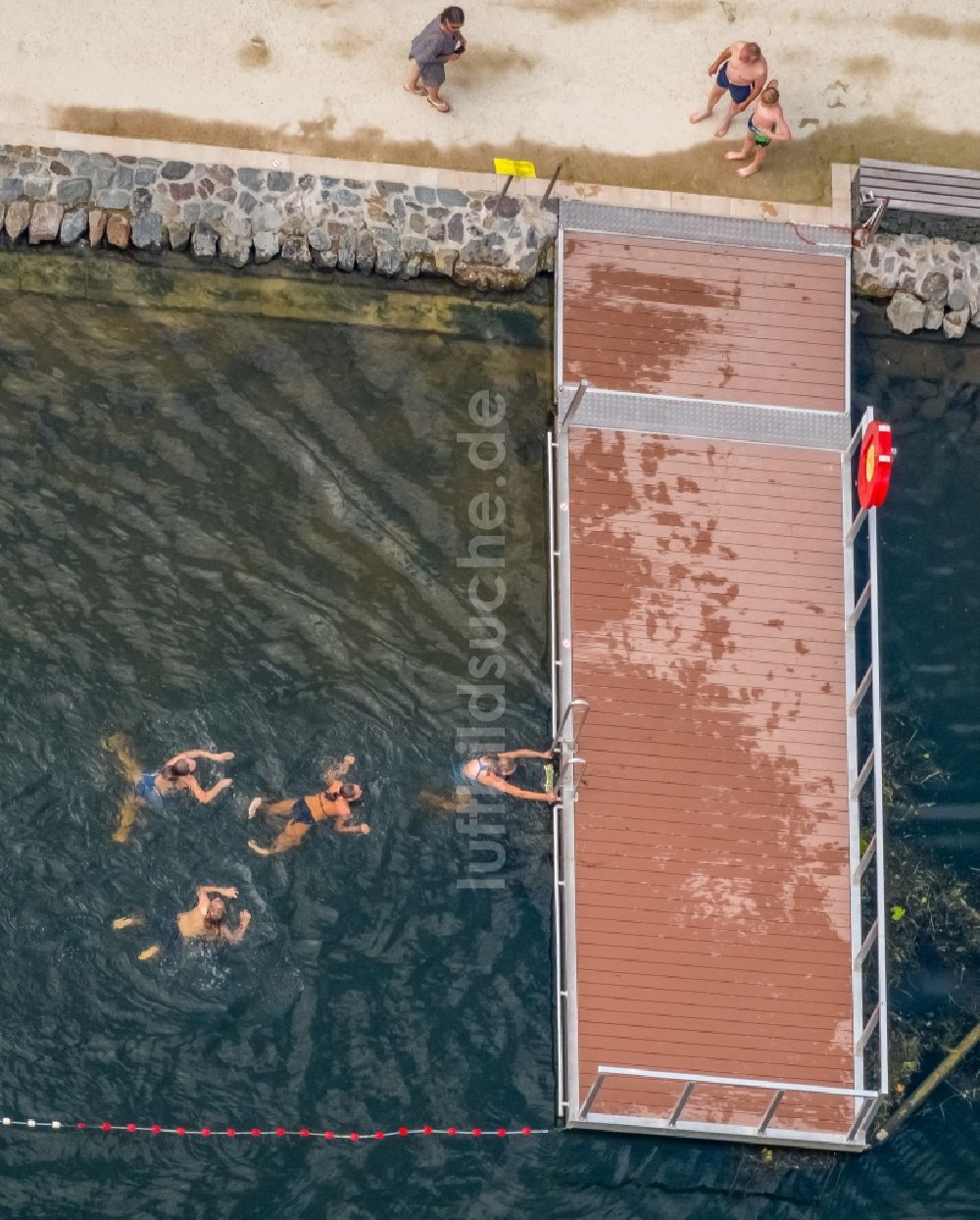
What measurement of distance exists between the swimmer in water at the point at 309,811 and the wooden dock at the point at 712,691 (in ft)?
9.68

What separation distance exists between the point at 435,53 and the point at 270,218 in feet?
11.1

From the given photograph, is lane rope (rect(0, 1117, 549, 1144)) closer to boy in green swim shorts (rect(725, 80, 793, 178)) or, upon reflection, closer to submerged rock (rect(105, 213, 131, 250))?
submerged rock (rect(105, 213, 131, 250))

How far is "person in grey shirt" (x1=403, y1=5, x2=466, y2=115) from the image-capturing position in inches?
971

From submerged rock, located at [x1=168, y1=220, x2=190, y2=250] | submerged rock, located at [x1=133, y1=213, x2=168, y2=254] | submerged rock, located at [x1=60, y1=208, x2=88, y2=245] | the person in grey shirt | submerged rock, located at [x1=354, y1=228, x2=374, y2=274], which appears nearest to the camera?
the person in grey shirt

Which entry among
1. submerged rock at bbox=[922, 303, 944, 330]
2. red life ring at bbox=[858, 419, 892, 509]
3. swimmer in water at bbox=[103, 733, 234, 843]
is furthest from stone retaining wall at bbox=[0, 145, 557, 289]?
swimmer in water at bbox=[103, 733, 234, 843]

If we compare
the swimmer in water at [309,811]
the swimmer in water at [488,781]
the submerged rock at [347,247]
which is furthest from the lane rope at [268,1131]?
the submerged rock at [347,247]

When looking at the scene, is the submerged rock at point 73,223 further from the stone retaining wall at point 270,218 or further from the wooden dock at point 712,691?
the wooden dock at point 712,691

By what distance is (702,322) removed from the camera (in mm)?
26234

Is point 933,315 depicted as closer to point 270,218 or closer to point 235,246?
point 270,218

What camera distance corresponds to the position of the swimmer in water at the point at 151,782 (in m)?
23.5

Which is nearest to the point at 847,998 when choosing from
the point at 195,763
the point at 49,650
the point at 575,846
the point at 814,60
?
the point at 575,846

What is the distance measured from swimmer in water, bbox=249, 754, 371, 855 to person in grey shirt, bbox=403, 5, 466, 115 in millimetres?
10326

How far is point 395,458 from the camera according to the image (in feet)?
84.5

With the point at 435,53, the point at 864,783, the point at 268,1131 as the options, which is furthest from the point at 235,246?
the point at 268,1131
